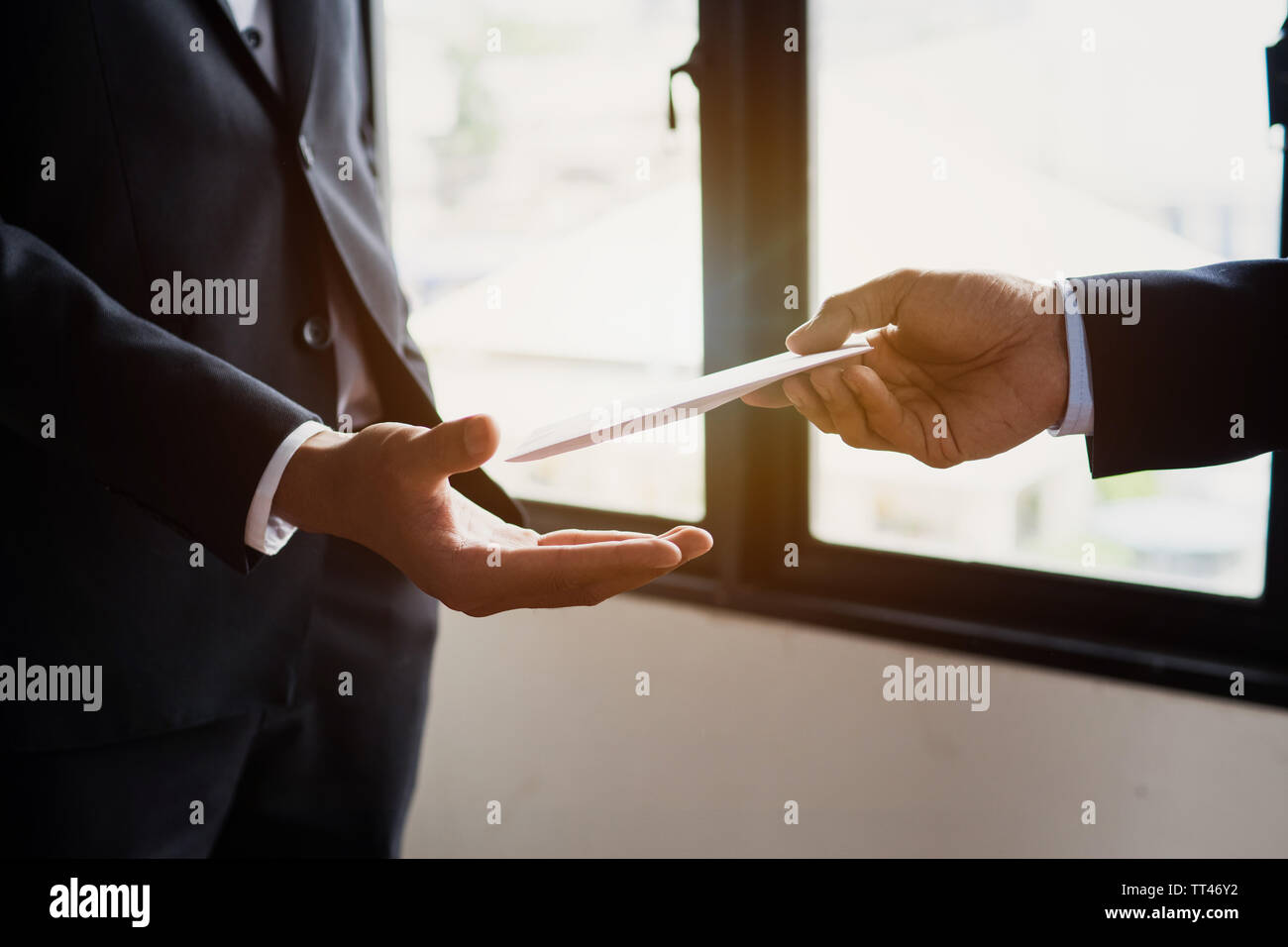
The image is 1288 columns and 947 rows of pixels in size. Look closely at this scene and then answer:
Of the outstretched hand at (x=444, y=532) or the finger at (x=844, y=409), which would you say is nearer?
the outstretched hand at (x=444, y=532)

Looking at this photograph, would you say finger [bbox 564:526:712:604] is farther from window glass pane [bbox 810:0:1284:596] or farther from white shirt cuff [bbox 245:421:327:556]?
window glass pane [bbox 810:0:1284:596]

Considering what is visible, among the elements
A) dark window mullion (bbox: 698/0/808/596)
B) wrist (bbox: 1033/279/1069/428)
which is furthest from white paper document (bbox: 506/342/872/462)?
dark window mullion (bbox: 698/0/808/596)

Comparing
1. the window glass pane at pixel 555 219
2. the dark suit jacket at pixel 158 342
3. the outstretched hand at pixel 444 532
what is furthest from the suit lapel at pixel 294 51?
the window glass pane at pixel 555 219

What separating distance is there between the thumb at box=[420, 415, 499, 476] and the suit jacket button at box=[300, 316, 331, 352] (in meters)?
0.40

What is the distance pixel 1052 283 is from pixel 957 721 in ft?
2.30

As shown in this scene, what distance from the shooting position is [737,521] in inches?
63.4

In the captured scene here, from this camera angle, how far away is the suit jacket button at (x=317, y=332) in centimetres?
102

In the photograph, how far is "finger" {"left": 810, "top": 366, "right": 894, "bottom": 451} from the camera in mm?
945

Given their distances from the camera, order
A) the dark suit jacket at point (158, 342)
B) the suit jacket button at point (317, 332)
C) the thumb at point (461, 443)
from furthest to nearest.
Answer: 1. the suit jacket button at point (317, 332)
2. the dark suit jacket at point (158, 342)
3. the thumb at point (461, 443)

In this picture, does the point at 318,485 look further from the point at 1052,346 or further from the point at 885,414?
the point at 1052,346

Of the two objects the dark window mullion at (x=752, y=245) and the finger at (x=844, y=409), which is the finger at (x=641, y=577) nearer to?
the finger at (x=844, y=409)

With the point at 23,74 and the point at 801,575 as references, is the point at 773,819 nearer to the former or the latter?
the point at 801,575

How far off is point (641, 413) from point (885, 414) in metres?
0.31

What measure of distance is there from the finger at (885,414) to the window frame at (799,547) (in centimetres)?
52
